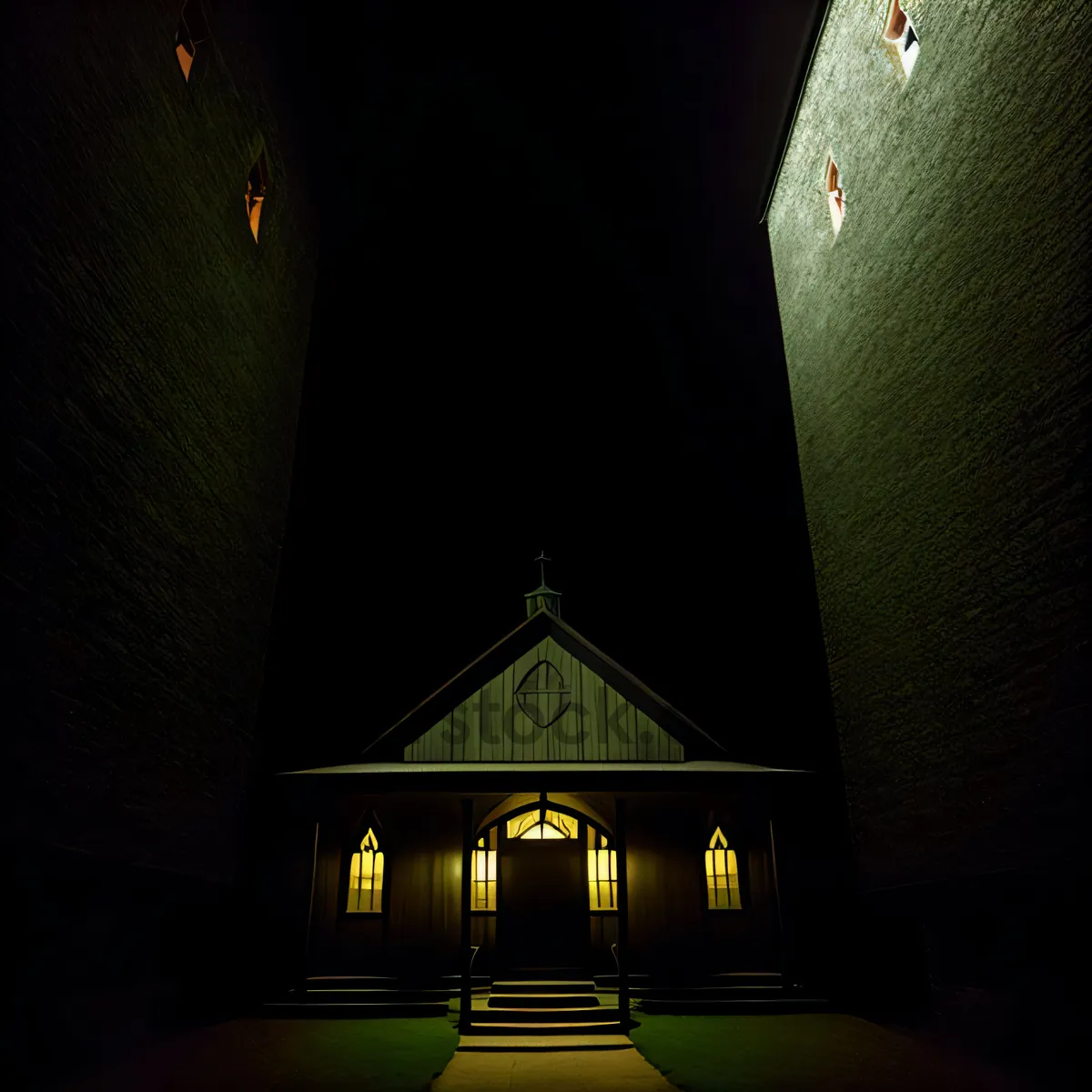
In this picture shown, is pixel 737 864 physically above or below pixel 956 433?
below

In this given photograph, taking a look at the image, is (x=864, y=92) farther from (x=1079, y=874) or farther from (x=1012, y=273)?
(x=1079, y=874)

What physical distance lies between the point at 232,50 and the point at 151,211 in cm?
299

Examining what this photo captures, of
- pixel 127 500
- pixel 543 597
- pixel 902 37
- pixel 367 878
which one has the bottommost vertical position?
pixel 367 878

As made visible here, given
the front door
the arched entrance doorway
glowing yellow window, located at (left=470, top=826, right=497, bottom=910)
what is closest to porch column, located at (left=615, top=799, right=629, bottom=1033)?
the arched entrance doorway

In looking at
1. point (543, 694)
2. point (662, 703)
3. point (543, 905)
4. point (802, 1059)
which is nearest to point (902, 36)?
point (662, 703)

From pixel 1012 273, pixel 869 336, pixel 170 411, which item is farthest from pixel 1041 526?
pixel 170 411

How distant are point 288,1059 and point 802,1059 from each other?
16.3ft

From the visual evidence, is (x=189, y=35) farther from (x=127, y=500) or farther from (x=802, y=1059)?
(x=802, y=1059)

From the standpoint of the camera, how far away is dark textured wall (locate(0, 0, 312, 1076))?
596 centimetres

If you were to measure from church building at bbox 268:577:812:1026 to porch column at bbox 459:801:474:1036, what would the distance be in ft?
3.35

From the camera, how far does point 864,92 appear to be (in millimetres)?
9953

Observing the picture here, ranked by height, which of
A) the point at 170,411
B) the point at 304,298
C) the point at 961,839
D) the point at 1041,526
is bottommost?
the point at 961,839

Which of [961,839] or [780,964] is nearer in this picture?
[961,839]

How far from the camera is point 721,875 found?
508 inches
